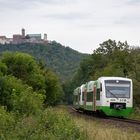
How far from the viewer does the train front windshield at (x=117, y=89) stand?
134ft

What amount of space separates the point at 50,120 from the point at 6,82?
20908 mm

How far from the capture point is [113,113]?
40438 mm

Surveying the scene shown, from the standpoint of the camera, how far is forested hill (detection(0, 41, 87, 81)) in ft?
540

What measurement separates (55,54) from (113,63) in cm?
8427

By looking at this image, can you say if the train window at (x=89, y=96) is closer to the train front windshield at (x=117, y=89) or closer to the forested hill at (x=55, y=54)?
the train front windshield at (x=117, y=89)

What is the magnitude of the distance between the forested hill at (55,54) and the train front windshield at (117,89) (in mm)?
120169

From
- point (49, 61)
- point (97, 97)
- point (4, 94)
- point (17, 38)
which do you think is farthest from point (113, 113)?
point (17, 38)

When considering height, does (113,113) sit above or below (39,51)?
below

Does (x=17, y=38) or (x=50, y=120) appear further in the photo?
(x=17, y=38)

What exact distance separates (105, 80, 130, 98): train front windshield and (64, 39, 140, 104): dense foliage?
42.7 ft

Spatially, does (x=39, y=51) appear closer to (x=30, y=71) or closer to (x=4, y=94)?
(x=30, y=71)

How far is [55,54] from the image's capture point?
550 ft

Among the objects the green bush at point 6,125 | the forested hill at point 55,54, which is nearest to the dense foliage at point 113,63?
the forested hill at point 55,54

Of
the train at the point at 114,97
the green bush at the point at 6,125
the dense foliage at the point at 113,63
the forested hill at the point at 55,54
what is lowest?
the green bush at the point at 6,125
